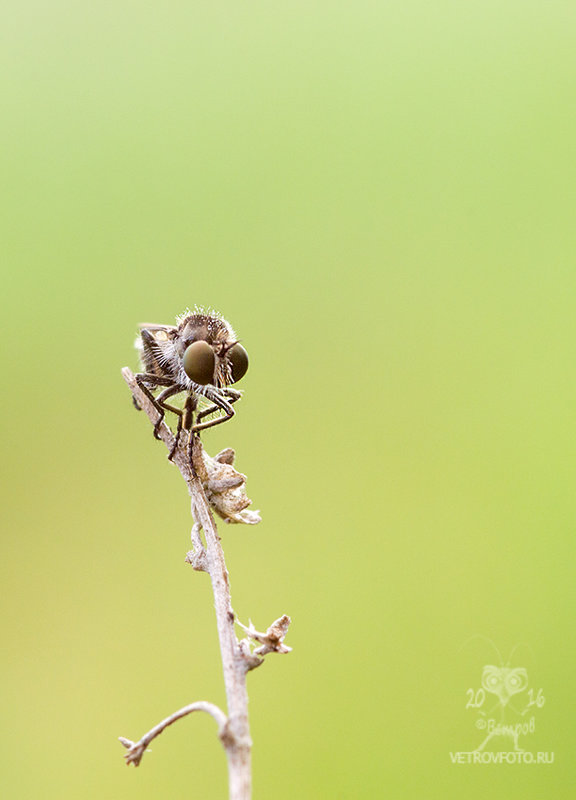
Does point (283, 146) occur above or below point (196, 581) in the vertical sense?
above

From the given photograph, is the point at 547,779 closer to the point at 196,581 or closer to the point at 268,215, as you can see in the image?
the point at 196,581

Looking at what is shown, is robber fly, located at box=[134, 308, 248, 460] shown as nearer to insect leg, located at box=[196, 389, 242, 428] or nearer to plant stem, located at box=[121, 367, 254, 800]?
insect leg, located at box=[196, 389, 242, 428]

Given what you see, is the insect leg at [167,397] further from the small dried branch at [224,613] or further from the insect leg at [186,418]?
the small dried branch at [224,613]

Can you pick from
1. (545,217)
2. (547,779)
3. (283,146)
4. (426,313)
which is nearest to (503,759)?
(547,779)
